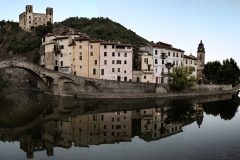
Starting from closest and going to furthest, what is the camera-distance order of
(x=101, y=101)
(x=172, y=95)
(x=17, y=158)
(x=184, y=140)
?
(x=17, y=158) → (x=184, y=140) → (x=101, y=101) → (x=172, y=95)

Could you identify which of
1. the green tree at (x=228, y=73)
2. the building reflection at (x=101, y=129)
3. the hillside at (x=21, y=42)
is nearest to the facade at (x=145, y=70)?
the building reflection at (x=101, y=129)

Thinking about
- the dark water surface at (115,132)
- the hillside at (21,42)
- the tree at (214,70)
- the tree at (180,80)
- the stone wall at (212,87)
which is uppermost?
the hillside at (21,42)

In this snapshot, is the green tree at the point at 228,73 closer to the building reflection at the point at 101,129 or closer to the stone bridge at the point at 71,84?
the stone bridge at the point at 71,84

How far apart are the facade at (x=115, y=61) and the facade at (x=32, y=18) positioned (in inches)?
1893

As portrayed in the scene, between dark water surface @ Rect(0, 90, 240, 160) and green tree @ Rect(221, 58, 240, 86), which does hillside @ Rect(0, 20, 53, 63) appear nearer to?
dark water surface @ Rect(0, 90, 240, 160)

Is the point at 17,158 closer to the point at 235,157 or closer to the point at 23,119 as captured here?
the point at 23,119

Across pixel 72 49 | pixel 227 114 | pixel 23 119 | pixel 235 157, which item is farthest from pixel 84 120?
A: pixel 72 49

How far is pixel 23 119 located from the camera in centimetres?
2845

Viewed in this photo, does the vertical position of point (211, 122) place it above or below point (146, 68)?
below

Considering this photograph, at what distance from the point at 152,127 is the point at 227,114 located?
51.6ft

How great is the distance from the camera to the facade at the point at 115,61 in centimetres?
5122

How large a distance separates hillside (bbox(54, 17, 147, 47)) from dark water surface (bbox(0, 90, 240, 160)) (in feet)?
178

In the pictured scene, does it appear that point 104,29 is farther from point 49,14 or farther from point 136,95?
point 136,95

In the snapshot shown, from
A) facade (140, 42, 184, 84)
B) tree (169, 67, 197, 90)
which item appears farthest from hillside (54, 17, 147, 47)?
tree (169, 67, 197, 90)
